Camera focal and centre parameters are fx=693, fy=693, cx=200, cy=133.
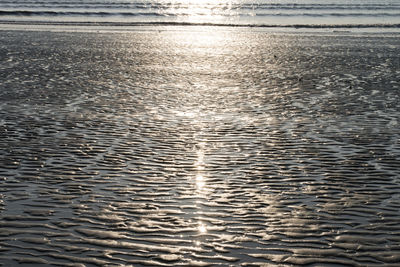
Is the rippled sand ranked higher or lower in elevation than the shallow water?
lower

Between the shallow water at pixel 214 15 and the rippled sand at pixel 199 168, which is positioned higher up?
the shallow water at pixel 214 15

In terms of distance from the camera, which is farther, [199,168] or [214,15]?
[214,15]

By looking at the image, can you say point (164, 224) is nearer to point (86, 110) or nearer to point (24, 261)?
point (24, 261)

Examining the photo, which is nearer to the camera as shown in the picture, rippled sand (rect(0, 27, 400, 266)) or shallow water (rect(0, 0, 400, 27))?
rippled sand (rect(0, 27, 400, 266))

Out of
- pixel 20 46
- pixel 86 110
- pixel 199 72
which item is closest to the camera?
pixel 86 110

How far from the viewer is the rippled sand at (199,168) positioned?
5777mm

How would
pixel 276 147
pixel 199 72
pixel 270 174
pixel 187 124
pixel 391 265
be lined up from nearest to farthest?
pixel 391 265 → pixel 270 174 → pixel 276 147 → pixel 187 124 → pixel 199 72

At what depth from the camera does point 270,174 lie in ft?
26.5

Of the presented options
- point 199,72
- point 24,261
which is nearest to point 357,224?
point 24,261

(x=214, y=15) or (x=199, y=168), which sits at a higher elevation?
(x=214, y=15)

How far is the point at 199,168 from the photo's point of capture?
27.1ft

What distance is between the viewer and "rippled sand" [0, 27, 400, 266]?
5777 mm

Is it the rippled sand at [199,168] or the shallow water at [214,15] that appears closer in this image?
the rippled sand at [199,168]

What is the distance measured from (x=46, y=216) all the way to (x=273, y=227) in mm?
2111
